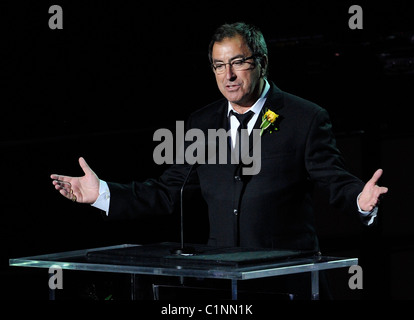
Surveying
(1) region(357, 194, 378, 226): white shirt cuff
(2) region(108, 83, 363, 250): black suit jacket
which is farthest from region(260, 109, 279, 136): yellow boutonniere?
(1) region(357, 194, 378, 226): white shirt cuff

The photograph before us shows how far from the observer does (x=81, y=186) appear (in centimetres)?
363

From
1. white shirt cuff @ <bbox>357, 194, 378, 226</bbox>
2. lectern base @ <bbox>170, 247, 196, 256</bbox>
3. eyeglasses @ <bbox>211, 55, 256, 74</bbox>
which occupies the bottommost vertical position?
lectern base @ <bbox>170, 247, 196, 256</bbox>

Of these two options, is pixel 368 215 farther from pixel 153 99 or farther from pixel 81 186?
pixel 153 99

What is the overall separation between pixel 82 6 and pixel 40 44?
28cm

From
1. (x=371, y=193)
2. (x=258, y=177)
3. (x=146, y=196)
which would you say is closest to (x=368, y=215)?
(x=371, y=193)

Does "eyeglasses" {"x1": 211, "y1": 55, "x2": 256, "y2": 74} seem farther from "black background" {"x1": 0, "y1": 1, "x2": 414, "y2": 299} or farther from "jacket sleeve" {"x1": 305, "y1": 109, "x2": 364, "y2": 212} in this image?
"black background" {"x1": 0, "y1": 1, "x2": 414, "y2": 299}

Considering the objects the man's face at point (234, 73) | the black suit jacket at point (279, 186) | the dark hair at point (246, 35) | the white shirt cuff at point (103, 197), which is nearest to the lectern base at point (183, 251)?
the black suit jacket at point (279, 186)

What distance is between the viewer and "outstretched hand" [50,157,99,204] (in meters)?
3.56

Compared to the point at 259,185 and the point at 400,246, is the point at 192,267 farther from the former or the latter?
the point at 400,246

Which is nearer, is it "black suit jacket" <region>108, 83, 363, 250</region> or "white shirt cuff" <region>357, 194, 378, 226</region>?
"white shirt cuff" <region>357, 194, 378, 226</region>

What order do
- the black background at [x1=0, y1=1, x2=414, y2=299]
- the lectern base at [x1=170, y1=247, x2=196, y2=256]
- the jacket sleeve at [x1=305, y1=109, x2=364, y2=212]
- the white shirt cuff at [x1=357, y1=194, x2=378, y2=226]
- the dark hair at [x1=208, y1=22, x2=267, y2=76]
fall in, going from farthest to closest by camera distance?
the black background at [x1=0, y1=1, x2=414, y2=299] → the dark hair at [x1=208, y1=22, x2=267, y2=76] → the jacket sleeve at [x1=305, y1=109, x2=364, y2=212] → the white shirt cuff at [x1=357, y1=194, x2=378, y2=226] → the lectern base at [x1=170, y1=247, x2=196, y2=256]

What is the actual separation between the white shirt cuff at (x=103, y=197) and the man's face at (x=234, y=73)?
0.55 m

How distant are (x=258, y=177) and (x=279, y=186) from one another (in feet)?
0.27

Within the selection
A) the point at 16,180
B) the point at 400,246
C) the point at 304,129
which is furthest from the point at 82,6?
the point at 400,246
